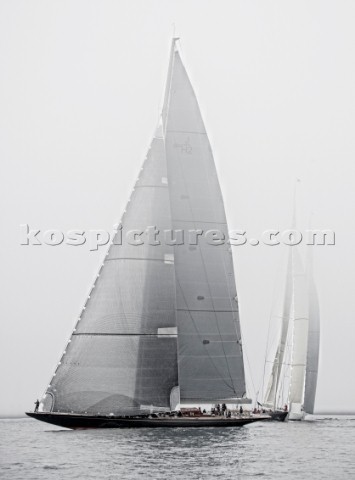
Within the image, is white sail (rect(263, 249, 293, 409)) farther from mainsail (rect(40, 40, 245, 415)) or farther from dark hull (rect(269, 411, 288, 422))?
mainsail (rect(40, 40, 245, 415))

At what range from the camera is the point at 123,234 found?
50750mm

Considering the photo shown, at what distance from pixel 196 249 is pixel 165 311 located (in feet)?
15.3

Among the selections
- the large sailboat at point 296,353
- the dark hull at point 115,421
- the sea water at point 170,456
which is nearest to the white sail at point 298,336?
the large sailboat at point 296,353

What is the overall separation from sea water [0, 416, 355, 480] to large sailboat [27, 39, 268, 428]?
1.44m

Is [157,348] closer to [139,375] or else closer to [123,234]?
[139,375]

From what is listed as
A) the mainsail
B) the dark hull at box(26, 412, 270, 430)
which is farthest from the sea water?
the mainsail

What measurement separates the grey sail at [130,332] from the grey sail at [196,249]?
6.05 ft

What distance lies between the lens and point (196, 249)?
53.5 metres

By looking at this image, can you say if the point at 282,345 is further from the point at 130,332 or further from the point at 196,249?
the point at 130,332

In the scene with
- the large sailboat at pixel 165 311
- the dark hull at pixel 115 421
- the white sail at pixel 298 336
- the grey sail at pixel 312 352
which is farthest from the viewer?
the grey sail at pixel 312 352

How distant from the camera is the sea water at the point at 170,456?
36.8 metres

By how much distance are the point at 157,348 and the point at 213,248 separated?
6827 millimetres

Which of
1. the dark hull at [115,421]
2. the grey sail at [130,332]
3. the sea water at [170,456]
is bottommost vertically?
the sea water at [170,456]

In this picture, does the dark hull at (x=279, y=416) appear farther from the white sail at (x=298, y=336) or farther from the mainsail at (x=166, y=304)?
the mainsail at (x=166, y=304)
